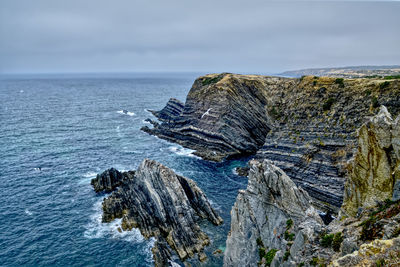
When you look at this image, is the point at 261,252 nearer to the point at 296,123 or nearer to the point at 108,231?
the point at 108,231

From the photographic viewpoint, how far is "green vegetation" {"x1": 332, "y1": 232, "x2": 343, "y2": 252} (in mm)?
16312

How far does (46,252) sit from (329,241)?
4065 cm

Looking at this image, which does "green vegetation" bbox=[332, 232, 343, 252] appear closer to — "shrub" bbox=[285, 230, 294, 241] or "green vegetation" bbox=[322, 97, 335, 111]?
"shrub" bbox=[285, 230, 294, 241]

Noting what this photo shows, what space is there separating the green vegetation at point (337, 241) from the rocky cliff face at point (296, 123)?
2983 cm

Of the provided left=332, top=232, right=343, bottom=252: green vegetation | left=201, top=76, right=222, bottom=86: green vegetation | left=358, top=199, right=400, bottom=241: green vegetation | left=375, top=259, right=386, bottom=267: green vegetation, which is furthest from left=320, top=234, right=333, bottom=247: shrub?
left=201, top=76, right=222, bottom=86: green vegetation

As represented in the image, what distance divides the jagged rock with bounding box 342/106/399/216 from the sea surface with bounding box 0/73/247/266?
826 inches

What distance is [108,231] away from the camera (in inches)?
1702

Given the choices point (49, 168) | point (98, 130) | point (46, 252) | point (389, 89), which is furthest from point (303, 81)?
point (98, 130)

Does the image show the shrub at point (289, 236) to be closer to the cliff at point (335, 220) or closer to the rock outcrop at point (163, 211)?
the cliff at point (335, 220)

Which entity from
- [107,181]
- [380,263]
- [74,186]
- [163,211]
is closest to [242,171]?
[163,211]

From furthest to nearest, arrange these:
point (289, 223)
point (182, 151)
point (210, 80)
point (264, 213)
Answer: point (210, 80)
point (182, 151)
point (264, 213)
point (289, 223)

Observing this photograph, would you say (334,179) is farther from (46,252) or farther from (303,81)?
(46,252)

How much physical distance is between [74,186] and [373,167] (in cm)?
5791

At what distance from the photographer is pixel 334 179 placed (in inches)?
1756
